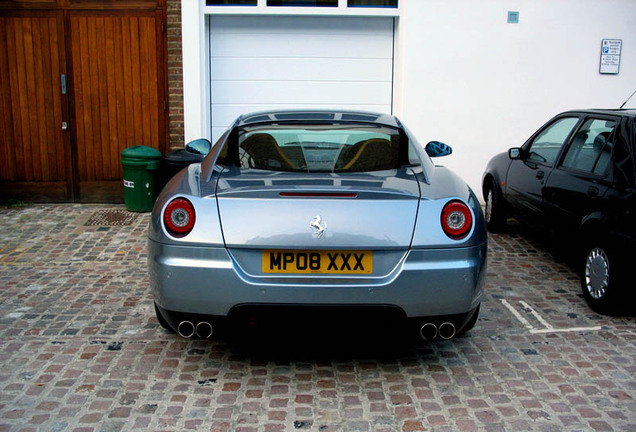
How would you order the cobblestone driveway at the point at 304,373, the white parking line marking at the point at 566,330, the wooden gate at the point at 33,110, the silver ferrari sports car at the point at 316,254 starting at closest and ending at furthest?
the cobblestone driveway at the point at 304,373
the silver ferrari sports car at the point at 316,254
the white parking line marking at the point at 566,330
the wooden gate at the point at 33,110

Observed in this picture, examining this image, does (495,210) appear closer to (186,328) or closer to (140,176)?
(140,176)

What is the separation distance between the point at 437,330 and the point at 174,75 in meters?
6.52

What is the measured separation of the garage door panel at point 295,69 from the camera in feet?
31.6

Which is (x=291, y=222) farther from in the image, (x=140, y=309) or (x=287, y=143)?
(x=140, y=309)

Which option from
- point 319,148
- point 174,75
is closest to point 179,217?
point 319,148

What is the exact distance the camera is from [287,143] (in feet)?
15.0

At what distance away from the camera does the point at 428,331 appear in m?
3.83

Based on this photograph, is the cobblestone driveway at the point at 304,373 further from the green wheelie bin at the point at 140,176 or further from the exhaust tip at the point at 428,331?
the green wheelie bin at the point at 140,176

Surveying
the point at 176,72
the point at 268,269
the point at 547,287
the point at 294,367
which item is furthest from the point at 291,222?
the point at 176,72

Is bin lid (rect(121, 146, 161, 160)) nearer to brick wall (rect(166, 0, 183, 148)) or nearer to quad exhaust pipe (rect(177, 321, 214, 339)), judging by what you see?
brick wall (rect(166, 0, 183, 148))

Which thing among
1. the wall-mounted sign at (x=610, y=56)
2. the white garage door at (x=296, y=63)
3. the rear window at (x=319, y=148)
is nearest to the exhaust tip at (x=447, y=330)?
the rear window at (x=319, y=148)

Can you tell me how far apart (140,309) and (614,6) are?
788 cm

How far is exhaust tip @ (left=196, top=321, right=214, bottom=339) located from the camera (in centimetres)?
380

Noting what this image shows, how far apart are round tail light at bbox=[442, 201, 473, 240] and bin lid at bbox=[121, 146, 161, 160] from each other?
584cm
